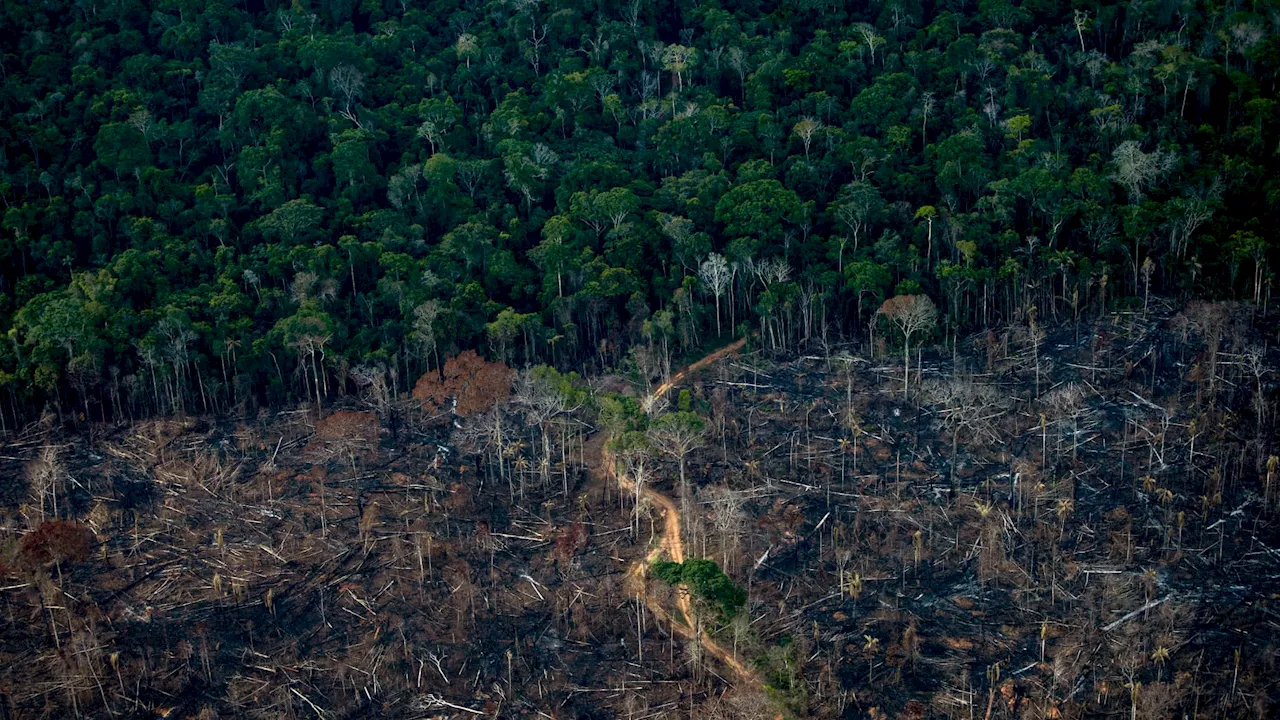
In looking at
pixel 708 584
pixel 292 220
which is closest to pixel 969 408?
pixel 708 584

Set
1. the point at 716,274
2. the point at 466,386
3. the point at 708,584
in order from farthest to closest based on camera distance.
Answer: the point at 716,274
the point at 466,386
the point at 708,584

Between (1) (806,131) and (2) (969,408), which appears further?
(1) (806,131)

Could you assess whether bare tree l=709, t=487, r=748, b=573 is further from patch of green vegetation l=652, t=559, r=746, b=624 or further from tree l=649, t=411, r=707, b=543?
patch of green vegetation l=652, t=559, r=746, b=624

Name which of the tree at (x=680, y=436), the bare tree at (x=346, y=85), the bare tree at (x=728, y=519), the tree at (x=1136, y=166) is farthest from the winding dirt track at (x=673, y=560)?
the bare tree at (x=346, y=85)

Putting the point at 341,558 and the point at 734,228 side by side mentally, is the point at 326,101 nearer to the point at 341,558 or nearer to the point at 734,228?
the point at 734,228

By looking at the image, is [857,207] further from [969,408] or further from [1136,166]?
[969,408]

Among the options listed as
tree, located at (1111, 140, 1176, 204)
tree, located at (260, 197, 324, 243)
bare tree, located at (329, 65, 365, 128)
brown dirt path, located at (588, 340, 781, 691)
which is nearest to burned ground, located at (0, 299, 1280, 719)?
brown dirt path, located at (588, 340, 781, 691)

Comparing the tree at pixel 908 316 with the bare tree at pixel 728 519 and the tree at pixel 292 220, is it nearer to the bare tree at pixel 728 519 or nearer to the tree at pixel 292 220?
the bare tree at pixel 728 519
